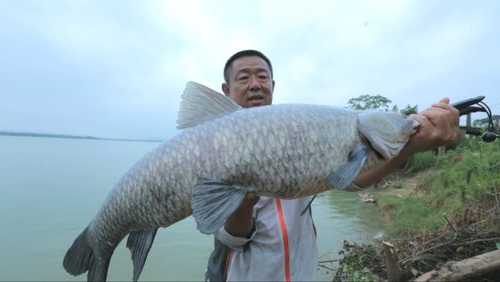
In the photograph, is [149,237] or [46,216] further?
[46,216]

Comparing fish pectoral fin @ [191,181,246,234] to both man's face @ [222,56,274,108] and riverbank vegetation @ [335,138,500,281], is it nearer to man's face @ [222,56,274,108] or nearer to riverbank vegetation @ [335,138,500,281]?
man's face @ [222,56,274,108]

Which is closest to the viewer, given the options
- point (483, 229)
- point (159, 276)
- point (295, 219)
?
point (295, 219)

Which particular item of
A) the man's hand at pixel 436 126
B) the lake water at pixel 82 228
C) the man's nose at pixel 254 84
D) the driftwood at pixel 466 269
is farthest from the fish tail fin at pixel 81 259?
the lake water at pixel 82 228

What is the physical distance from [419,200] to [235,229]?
9.68 m

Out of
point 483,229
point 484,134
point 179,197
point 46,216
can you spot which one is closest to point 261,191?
point 179,197

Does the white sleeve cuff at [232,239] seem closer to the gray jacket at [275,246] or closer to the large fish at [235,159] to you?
the gray jacket at [275,246]

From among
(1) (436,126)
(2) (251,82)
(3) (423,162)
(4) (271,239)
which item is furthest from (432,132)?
(3) (423,162)

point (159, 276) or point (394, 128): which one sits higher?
point (394, 128)

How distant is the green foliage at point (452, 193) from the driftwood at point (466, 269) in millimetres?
1881

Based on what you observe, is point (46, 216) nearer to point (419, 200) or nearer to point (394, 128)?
point (419, 200)

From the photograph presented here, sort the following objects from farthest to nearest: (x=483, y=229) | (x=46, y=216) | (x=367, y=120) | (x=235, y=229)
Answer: (x=46, y=216), (x=483, y=229), (x=235, y=229), (x=367, y=120)

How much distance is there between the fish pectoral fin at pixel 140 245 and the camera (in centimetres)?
Answer: 176

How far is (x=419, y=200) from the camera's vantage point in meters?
10.2

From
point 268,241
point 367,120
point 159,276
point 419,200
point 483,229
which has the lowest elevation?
point 159,276
